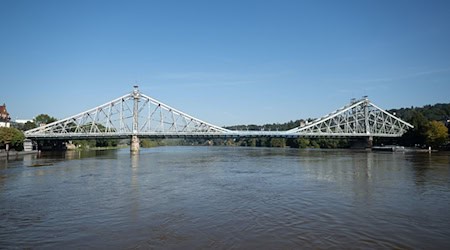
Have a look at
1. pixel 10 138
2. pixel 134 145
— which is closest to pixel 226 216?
pixel 10 138

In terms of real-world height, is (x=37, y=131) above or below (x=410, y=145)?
above

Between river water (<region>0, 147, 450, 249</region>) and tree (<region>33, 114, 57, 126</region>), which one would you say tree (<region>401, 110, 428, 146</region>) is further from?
tree (<region>33, 114, 57, 126</region>)

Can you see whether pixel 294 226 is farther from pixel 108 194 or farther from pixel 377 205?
pixel 108 194

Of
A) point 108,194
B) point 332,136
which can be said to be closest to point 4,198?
point 108,194

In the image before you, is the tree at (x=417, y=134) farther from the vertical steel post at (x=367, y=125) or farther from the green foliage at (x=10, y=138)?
the green foliage at (x=10, y=138)

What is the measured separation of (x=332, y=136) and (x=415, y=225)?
270 ft

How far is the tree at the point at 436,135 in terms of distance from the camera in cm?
6894

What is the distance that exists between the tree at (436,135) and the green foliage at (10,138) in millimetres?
82844

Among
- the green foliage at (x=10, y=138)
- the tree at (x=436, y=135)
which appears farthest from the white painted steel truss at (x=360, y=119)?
the green foliage at (x=10, y=138)

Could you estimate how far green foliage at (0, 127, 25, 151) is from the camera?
57.4 metres

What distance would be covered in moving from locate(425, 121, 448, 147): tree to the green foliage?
272ft

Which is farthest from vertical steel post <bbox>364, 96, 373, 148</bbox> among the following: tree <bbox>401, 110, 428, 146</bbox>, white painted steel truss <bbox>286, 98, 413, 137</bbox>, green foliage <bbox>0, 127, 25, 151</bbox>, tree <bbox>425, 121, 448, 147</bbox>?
green foliage <bbox>0, 127, 25, 151</bbox>

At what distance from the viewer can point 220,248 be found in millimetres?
8117

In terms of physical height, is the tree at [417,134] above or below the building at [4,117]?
below
